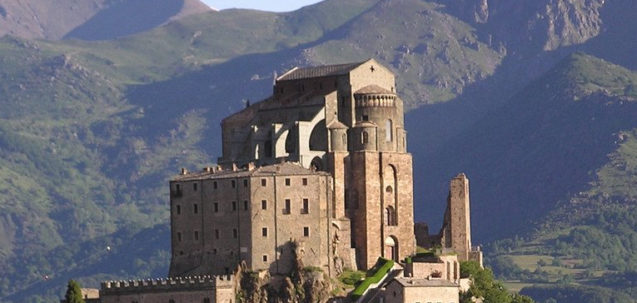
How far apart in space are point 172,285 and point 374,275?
17.1 metres

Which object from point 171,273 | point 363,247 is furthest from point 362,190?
point 171,273

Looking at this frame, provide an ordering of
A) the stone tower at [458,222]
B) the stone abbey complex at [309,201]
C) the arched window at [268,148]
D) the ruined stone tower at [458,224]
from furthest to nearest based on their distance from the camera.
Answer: the ruined stone tower at [458,224] → the stone tower at [458,222] → the arched window at [268,148] → the stone abbey complex at [309,201]

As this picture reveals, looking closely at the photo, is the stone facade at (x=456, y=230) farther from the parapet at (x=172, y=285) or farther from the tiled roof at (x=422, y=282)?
the parapet at (x=172, y=285)

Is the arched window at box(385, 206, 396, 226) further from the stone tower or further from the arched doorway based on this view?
the stone tower

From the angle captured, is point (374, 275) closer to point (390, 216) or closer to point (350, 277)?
point (350, 277)

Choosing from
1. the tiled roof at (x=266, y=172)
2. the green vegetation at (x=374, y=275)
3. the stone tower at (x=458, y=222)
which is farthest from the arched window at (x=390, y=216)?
the tiled roof at (x=266, y=172)

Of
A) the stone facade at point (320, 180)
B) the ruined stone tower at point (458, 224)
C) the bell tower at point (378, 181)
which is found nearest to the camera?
the stone facade at point (320, 180)

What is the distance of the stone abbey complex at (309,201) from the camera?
177000 mm

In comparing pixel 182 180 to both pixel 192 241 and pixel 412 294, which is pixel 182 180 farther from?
pixel 412 294

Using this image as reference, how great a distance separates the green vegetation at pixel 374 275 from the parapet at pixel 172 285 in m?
9.94

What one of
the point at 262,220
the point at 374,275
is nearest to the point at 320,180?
the point at 262,220

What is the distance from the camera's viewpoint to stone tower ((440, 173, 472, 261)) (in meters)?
196

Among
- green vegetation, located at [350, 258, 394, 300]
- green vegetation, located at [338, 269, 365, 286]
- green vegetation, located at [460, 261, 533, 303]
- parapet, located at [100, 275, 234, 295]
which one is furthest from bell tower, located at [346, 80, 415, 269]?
parapet, located at [100, 275, 234, 295]

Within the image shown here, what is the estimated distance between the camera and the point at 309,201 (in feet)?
585
